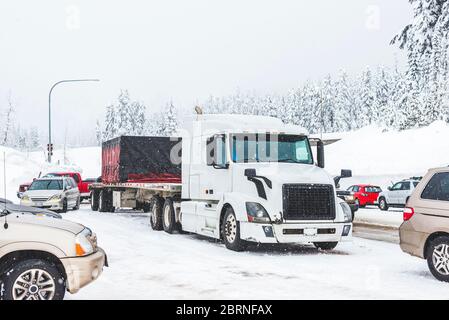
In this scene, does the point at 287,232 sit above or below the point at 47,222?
below

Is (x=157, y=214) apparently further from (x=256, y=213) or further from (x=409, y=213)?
(x=409, y=213)

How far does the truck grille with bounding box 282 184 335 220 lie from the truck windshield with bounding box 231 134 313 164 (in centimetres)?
116

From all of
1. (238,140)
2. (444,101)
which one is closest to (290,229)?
(238,140)

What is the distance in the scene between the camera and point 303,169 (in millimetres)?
12430

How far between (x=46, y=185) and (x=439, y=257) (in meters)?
19.5

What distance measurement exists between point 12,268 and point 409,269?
652 centimetres

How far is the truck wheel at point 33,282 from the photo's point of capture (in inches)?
245

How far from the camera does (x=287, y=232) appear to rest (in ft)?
38.0

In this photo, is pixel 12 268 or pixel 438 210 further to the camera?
pixel 438 210

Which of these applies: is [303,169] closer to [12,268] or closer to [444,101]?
[12,268]

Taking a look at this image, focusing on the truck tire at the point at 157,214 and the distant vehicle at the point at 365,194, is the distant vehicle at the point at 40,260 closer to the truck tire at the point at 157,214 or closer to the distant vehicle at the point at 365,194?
the truck tire at the point at 157,214

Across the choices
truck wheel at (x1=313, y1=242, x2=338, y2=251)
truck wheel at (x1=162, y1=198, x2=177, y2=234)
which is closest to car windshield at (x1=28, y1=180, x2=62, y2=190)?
truck wheel at (x1=162, y1=198, x2=177, y2=234)

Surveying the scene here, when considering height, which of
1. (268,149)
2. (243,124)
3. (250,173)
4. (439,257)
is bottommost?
(439,257)

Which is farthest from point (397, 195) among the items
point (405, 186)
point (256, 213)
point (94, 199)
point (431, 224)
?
point (431, 224)
